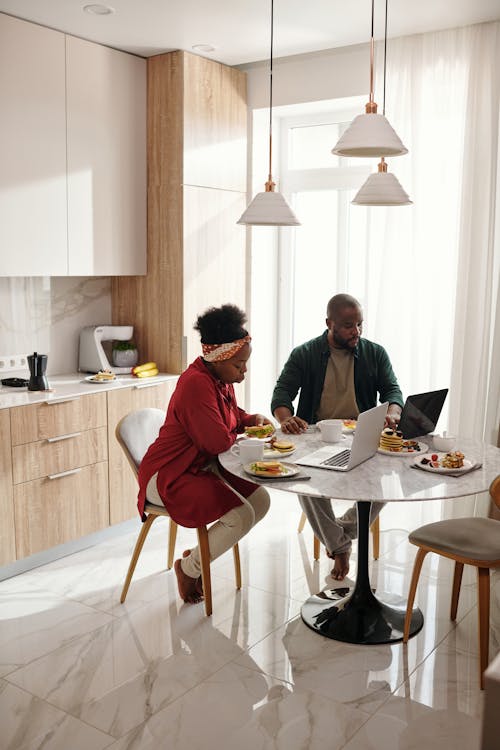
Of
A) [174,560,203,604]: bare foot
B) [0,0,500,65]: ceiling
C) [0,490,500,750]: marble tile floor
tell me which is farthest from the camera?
[0,0,500,65]: ceiling

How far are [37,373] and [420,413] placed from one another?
1870 millimetres

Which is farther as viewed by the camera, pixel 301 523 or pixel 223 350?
pixel 301 523

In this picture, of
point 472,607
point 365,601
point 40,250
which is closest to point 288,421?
point 365,601

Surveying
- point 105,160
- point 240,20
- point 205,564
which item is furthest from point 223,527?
point 240,20

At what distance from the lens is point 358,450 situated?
2648 millimetres

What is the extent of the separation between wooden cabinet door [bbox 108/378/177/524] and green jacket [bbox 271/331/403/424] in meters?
0.88

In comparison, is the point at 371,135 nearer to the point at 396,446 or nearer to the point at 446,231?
the point at 396,446

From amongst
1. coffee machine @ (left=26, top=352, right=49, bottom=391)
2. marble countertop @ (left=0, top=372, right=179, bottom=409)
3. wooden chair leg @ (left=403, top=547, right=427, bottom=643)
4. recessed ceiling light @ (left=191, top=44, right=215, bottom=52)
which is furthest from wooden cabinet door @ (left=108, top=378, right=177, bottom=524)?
recessed ceiling light @ (left=191, top=44, right=215, bottom=52)

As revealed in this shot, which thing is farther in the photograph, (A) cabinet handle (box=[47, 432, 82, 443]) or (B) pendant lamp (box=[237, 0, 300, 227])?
(A) cabinet handle (box=[47, 432, 82, 443])

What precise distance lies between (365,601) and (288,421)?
0.78 meters

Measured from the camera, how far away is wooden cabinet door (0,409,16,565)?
11.2ft

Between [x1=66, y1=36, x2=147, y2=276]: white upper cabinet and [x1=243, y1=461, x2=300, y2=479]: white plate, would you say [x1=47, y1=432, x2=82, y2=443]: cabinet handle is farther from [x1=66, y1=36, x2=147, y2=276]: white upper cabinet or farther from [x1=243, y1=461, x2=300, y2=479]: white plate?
[x1=243, y1=461, x2=300, y2=479]: white plate

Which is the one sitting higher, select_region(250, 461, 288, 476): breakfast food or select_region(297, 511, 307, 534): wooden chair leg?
select_region(250, 461, 288, 476): breakfast food

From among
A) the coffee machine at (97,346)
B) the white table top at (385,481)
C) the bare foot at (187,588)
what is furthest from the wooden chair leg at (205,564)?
the coffee machine at (97,346)
